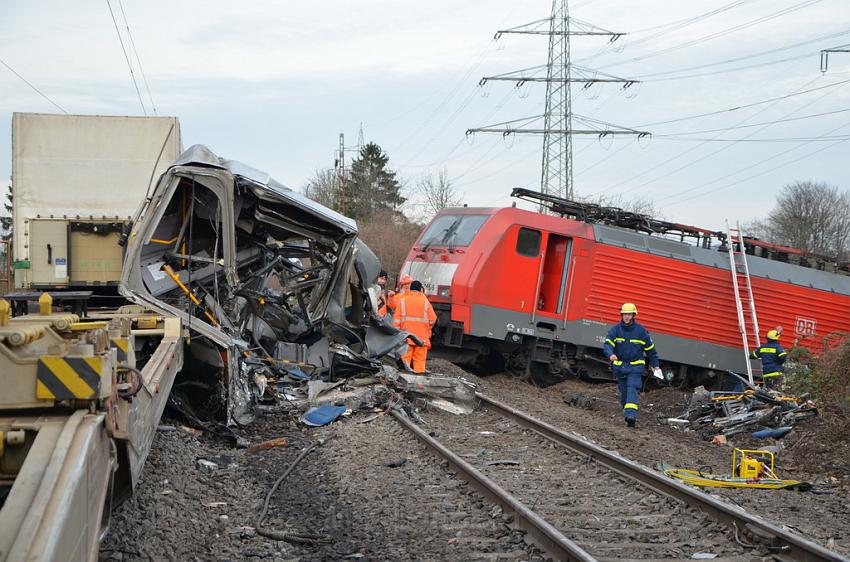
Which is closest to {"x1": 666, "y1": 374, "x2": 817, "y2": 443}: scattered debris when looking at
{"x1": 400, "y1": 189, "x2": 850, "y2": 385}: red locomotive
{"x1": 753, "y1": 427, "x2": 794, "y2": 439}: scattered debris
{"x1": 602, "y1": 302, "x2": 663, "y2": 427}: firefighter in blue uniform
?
{"x1": 753, "y1": 427, "x2": 794, "y2": 439}: scattered debris

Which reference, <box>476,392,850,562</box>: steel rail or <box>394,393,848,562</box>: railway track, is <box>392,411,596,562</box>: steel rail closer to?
<box>394,393,848,562</box>: railway track

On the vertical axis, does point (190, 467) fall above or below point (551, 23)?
below

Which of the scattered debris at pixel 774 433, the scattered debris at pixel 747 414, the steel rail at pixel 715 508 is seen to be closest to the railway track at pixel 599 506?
the steel rail at pixel 715 508

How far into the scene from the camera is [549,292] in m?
15.3

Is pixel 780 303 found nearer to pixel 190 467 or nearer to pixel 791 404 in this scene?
pixel 791 404

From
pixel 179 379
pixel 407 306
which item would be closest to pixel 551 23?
pixel 407 306

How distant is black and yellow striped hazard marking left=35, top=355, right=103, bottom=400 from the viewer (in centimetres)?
360

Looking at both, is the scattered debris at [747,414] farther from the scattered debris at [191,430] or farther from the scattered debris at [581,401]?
the scattered debris at [191,430]

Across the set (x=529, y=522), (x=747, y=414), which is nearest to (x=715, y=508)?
(x=529, y=522)

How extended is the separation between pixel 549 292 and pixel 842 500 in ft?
26.8

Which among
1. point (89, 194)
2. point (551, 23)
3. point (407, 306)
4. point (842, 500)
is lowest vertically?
point (842, 500)

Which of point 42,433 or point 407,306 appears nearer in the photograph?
point 42,433

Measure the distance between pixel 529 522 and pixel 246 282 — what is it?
5528mm

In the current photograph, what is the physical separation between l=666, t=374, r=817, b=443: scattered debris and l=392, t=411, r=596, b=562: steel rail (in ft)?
17.1
